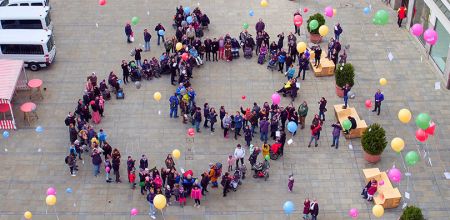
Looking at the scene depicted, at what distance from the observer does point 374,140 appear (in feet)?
87.7

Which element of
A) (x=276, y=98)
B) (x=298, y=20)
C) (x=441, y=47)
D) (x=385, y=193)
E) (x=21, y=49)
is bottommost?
(x=385, y=193)

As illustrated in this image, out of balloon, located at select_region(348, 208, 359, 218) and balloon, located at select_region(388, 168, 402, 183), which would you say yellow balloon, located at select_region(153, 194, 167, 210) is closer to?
balloon, located at select_region(348, 208, 359, 218)

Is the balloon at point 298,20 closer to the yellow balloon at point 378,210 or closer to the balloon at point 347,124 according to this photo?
the balloon at point 347,124

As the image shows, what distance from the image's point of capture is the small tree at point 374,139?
87.4 ft

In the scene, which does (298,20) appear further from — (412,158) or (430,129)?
(412,158)

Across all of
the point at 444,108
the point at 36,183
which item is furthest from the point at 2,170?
the point at 444,108

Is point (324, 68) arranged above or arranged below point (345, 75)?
below

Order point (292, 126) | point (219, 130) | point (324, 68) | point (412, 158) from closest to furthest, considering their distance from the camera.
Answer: point (412, 158) < point (292, 126) < point (219, 130) < point (324, 68)

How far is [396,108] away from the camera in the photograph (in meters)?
30.8

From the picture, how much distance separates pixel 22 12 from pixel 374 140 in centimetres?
1971

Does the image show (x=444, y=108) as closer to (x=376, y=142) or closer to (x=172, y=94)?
(x=376, y=142)

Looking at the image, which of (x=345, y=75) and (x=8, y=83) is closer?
(x=8, y=83)

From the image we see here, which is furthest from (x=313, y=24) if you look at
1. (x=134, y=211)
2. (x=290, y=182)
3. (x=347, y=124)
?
(x=134, y=211)

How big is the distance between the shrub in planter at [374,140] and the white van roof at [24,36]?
53.4ft
